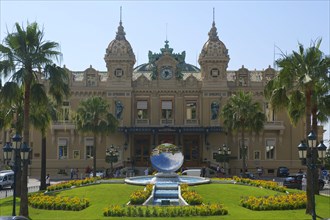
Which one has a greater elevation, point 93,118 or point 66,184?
point 93,118

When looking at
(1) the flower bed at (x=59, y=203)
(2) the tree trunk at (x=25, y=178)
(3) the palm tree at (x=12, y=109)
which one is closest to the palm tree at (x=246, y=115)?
(3) the palm tree at (x=12, y=109)

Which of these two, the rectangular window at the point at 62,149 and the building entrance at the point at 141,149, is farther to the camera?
the rectangular window at the point at 62,149

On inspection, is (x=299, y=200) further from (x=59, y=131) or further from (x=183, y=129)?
(x=59, y=131)

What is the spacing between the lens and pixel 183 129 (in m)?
64.1

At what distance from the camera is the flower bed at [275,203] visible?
28837 millimetres

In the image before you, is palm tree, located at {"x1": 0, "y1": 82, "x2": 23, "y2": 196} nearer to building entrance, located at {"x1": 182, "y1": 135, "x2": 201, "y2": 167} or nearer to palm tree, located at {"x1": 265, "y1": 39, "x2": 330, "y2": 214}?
palm tree, located at {"x1": 265, "y1": 39, "x2": 330, "y2": 214}

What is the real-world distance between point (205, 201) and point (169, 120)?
35606 mm

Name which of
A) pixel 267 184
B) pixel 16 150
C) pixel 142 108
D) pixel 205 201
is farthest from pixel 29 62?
pixel 142 108

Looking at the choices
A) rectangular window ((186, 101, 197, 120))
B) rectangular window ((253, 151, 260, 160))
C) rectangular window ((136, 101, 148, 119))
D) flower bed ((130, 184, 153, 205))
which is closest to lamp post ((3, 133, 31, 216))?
flower bed ((130, 184, 153, 205))

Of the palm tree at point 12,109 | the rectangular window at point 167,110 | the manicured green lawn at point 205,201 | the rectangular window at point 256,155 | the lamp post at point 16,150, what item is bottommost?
the manicured green lawn at point 205,201

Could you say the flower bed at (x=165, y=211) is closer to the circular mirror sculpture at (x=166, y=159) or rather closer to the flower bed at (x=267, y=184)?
the flower bed at (x=267, y=184)

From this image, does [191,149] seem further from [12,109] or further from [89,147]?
[12,109]

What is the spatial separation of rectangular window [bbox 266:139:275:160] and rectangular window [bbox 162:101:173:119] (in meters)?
13.4

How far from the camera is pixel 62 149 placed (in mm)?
67000
